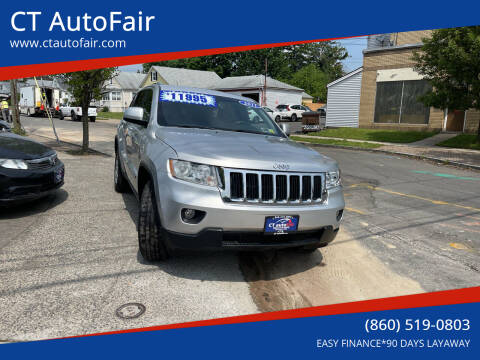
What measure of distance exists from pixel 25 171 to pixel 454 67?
1459cm

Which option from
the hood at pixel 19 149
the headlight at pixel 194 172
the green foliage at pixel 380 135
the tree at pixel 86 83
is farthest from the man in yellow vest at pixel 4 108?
the headlight at pixel 194 172

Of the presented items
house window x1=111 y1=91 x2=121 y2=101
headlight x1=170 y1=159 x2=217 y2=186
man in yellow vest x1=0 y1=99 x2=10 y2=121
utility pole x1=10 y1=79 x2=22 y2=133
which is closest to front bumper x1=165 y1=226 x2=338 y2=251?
headlight x1=170 y1=159 x2=217 y2=186

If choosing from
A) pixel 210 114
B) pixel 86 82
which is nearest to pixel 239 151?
pixel 210 114

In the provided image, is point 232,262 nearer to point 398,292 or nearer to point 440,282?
point 398,292

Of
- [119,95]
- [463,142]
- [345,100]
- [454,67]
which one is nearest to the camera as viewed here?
[454,67]

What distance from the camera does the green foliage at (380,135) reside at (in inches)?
731

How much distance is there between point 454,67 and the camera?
14086 mm

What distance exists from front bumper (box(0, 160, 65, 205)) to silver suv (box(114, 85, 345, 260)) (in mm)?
1960

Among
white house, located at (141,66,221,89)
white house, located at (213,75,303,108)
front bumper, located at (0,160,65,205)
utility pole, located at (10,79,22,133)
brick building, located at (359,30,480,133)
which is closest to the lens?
front bumper, located at (0,160,65,205)

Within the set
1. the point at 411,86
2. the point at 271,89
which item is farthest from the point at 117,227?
the point at 271,89

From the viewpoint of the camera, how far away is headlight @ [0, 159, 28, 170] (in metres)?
4.91

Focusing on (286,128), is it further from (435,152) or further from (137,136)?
(435,152)

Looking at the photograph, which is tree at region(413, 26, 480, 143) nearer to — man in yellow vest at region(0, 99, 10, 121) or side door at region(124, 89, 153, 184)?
side door at region(124, 89, 153, 184)

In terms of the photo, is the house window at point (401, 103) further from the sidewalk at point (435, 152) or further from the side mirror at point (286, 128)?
the side mirror at point (286, 128)
